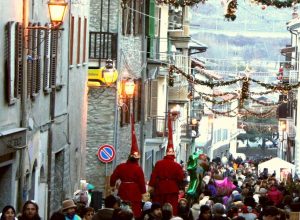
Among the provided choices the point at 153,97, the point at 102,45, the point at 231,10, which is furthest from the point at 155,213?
the point at 153,97

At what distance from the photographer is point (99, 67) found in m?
43.5

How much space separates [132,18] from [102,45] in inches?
206

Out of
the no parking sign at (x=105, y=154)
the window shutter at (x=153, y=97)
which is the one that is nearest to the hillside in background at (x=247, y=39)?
the window shutter at (x=153, y=97)

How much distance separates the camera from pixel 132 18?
159 ft

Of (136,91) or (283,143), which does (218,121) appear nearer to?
(283,143)

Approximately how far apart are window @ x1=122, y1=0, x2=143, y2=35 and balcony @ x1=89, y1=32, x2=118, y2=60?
1198 millimetres

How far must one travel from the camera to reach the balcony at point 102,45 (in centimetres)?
4306

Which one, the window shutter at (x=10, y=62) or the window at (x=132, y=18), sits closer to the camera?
the window shutter at (x=10, y=62)

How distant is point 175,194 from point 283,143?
249ft

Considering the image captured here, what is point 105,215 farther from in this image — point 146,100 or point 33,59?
point 146,100

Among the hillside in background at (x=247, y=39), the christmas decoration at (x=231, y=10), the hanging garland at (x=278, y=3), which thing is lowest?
the hillside in background at (x=247, y=39)

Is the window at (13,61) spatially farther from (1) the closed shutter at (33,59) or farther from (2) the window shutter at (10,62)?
(1) the closed shutter at (33,59)

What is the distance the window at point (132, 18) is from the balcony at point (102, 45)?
1198mm

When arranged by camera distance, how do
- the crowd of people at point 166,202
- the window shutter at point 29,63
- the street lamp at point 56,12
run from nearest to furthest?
the crowd of people at point 166,202 → the street lamp at point 56,12 → the window shutter at point 29,63
